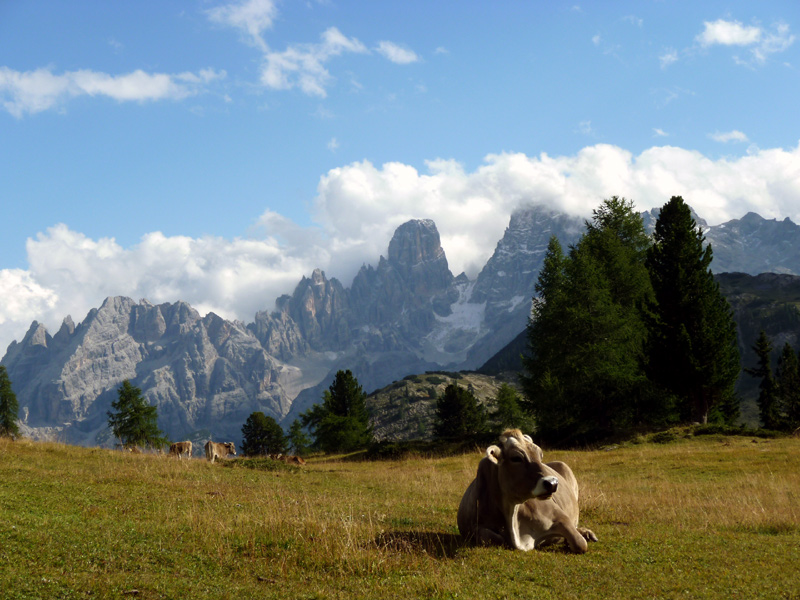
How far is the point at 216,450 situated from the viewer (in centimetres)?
3016

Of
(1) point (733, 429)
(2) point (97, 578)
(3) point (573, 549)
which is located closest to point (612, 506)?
(3) point (573, 549)

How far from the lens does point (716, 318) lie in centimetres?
3588

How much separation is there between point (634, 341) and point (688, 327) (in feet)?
11.5

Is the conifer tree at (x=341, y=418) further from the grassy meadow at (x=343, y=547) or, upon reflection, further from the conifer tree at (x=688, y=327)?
the grassy meadow at (x=343, y=547)

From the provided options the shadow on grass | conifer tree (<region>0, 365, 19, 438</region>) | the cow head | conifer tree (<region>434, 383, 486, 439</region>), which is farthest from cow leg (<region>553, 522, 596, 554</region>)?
conifer tree (<region>434, 383, 486, 439</region>)

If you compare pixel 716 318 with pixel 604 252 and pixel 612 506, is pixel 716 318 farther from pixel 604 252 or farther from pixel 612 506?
pixel 612 506

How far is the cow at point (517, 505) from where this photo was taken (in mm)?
8312

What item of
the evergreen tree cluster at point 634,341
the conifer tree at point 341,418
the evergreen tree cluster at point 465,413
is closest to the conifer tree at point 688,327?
the evergreen tree cluster at point 634,341

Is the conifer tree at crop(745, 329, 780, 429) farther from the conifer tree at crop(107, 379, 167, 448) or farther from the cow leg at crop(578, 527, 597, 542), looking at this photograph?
the cow leg at crop(578, 527, 597, 542)

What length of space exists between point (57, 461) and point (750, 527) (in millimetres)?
19419

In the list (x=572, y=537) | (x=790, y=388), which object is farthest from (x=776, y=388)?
(x=572, y=537)

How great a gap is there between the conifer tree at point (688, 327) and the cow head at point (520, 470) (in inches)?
1187

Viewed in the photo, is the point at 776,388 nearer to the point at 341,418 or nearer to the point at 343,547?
the point at 341,418

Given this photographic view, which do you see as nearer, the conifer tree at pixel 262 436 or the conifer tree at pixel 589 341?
the conifer tree at pixel 589 341
